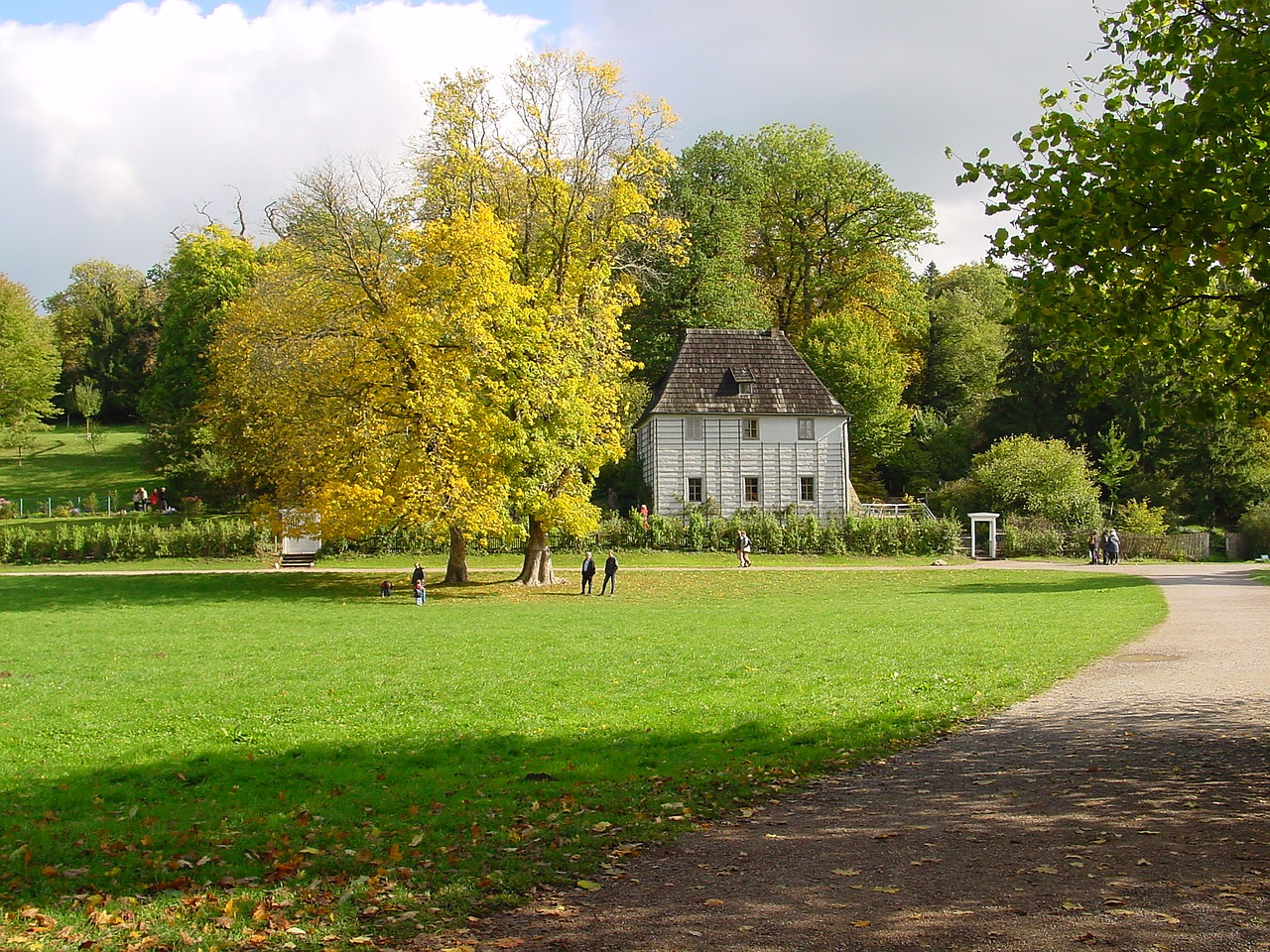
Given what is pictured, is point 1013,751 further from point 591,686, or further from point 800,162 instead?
point 800,162

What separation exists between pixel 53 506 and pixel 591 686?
5702 centimetres

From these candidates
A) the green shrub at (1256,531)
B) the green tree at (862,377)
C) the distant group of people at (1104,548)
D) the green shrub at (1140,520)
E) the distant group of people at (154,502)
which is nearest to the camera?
the distant group of people at (1104,548)

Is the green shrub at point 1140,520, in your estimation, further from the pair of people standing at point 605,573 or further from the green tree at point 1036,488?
the pair of people standing at point 605,573

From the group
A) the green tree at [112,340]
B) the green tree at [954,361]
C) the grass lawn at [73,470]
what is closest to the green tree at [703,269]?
the green tree at [954,361]

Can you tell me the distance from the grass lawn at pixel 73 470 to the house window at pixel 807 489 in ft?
125

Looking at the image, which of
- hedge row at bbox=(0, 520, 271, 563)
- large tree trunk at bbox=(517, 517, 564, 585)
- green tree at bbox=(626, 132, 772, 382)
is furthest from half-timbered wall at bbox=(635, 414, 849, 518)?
hedge row at bbox=(0, 520, 271, 563)

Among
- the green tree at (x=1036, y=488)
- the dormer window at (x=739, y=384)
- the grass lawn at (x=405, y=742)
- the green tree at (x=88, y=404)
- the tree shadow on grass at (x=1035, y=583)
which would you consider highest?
the green tree at (x=88, y=404)

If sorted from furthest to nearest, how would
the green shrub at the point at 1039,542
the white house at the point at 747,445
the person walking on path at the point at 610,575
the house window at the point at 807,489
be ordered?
the house window at the point at 807,489 → the white house at the point at 747,445 → the green shrub at the point at 1039,542 → the person walking on path at the point at 610,575

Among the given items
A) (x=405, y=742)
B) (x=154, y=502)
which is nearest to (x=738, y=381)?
(x=154, y=502)

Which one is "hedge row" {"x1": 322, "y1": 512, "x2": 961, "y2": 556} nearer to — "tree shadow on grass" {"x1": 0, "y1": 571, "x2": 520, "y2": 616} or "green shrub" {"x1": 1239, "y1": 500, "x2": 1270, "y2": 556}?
"tree shadow on grass" {"x1": 0, "y1": 571, "x2": 520, "y2": 616}

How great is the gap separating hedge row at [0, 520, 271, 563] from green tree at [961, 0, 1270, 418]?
40.0 metres

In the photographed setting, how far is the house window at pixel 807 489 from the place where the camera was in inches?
2255

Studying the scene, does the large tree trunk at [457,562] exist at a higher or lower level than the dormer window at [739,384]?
lower

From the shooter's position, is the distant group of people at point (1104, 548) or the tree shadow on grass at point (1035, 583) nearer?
the tree shadow on grass at point (1035, 583)
